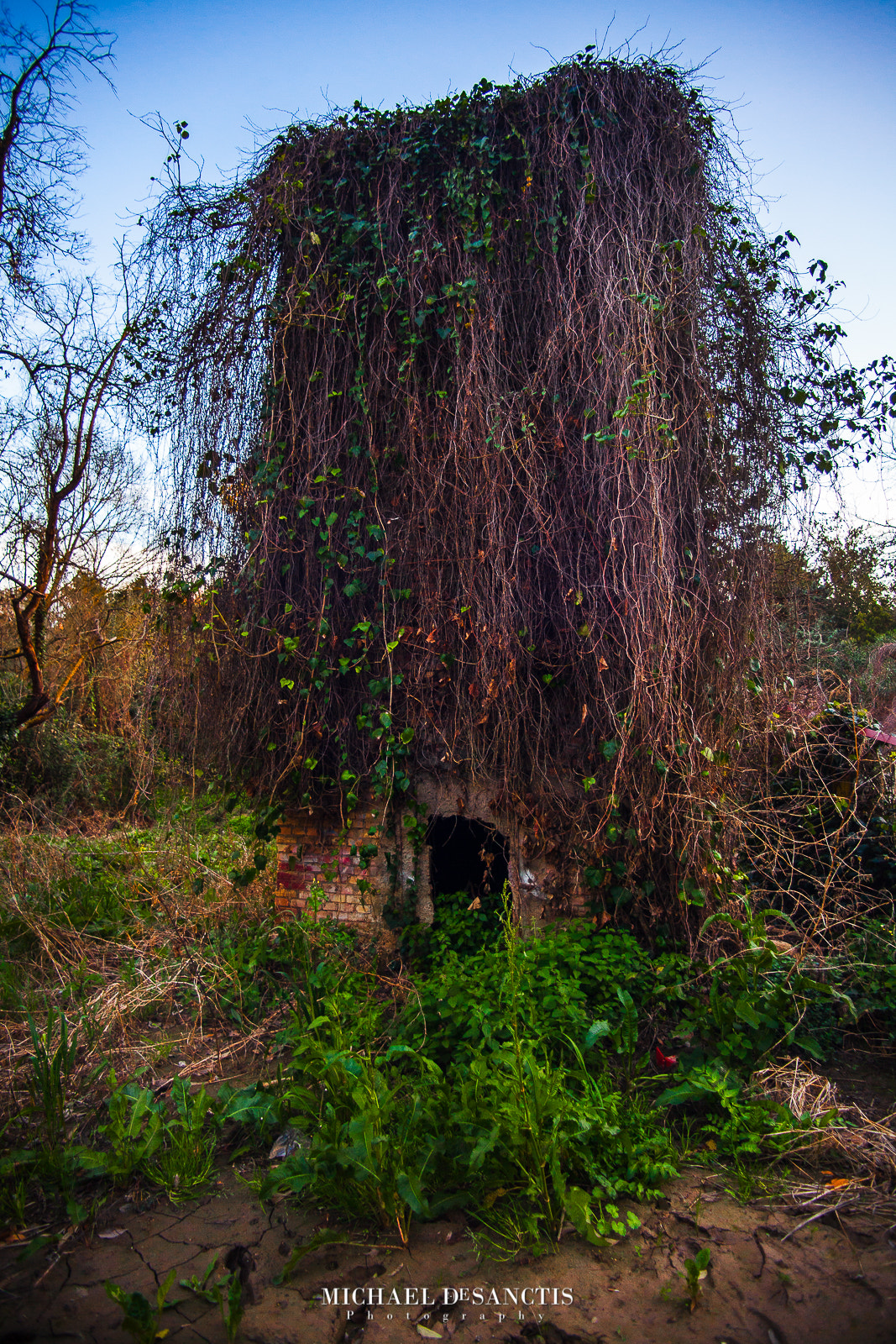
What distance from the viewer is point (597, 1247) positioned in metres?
2.75

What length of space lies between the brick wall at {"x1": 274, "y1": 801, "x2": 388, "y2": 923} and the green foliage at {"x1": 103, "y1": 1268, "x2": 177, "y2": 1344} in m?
2.83

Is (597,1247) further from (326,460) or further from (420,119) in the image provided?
(420,119)

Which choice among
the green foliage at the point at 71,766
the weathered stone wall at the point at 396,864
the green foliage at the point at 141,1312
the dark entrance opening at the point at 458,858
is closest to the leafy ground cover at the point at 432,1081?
the green foliage at the point at 141,1312

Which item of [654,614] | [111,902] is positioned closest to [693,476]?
[654,614]

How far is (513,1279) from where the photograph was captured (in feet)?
8.48

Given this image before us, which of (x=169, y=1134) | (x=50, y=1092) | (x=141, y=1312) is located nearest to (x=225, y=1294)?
(x=141, y=1312)

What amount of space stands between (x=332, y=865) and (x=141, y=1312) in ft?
10.5

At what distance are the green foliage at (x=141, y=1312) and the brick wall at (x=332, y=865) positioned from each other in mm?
2831

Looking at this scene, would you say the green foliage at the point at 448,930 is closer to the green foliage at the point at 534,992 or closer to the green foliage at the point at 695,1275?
the green foliage at the point at 534,992

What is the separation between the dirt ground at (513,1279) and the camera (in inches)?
94.4

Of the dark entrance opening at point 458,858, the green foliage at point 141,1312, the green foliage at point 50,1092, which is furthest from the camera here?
the dark entrance opening at point 458,858

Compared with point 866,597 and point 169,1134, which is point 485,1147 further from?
point 866,597

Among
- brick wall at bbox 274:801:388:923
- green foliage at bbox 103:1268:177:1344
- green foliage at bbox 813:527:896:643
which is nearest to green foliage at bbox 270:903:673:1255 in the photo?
green foliage at bbox 103:1268:177:1344

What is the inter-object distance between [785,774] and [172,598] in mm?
5879
